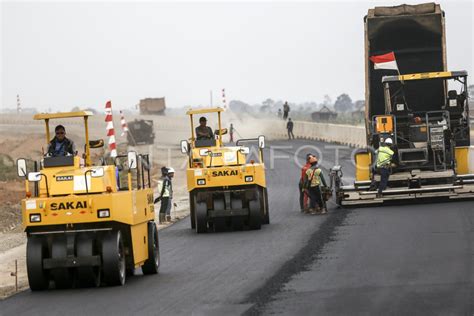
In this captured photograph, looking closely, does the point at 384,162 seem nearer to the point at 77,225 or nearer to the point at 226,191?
the point at 226,191

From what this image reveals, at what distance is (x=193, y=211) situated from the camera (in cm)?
2583

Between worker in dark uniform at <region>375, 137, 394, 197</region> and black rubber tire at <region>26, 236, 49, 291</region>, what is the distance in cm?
1290

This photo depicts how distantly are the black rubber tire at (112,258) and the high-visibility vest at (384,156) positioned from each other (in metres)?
12.4

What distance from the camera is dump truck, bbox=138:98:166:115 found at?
102m

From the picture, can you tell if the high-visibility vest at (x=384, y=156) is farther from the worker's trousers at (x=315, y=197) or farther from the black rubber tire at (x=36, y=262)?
the black rubber tire at (x=36, y=262)

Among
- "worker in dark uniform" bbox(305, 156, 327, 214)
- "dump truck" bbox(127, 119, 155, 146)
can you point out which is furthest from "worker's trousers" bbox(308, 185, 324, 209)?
"dump truck" bbox(127, 119, 155, 146)

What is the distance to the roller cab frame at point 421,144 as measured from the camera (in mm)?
27703

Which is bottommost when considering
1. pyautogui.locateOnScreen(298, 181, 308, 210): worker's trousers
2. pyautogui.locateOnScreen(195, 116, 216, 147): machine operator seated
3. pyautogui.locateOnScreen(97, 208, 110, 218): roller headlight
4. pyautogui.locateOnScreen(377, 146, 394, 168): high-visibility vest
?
pyautogui.locateOnScreen(298, 181, 308, 210): worker's trousers

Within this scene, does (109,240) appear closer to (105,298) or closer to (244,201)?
(105,298)

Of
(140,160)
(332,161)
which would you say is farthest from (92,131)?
(140,160)

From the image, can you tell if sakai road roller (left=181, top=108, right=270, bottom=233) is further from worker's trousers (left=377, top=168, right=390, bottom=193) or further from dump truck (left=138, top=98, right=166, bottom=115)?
dump truck (left=138, top=98, right=166, bottom=115)

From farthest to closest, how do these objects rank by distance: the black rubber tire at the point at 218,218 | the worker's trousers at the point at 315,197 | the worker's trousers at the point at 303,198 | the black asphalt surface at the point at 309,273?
the worker's trousers at the point at 303,198 → the worker's trousers at the point at 315,197 → the black rubber tire at the point at 218,218 → the black asphalt surface at the point at 309,273

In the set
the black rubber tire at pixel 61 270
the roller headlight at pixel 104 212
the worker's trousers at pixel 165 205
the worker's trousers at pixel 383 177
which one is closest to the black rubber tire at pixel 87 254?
the black rubber tire at pixel 61 270

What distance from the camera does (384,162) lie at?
27.5 metres
